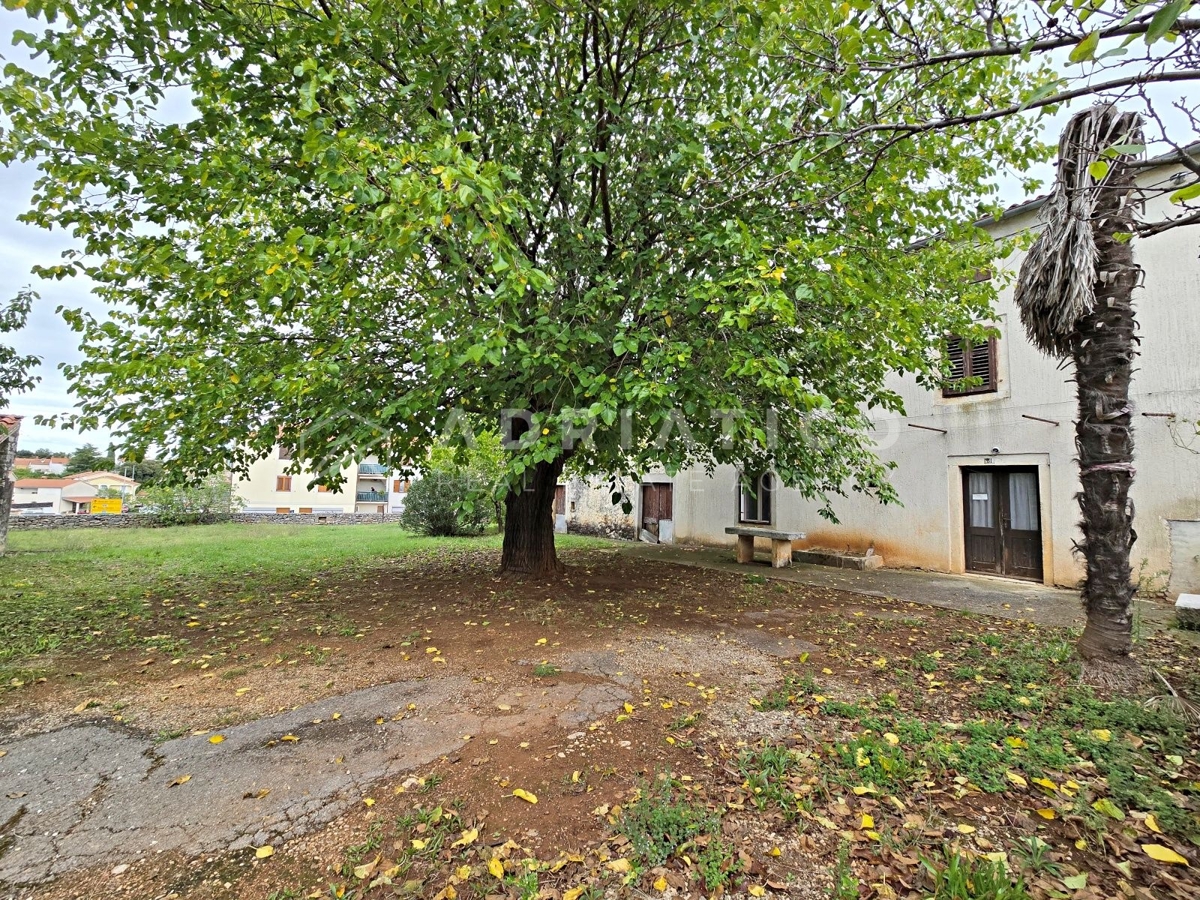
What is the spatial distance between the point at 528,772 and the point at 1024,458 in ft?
31.9

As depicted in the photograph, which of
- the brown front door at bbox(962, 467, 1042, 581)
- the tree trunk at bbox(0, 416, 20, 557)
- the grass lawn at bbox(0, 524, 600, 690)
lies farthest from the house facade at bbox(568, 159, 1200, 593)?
the tree trunk at bbox(0, 416, 20, 557)

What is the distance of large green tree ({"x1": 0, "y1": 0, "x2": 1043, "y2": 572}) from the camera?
399 centimetres

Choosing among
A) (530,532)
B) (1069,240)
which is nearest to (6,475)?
(530,532)

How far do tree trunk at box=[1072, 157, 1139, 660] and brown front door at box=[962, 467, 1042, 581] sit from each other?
5999mm

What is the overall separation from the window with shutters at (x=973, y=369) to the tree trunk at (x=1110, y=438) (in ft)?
18.3

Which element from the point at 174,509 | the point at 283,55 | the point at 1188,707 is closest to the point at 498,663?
the point at 1188,707

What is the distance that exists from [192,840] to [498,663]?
7.88 feet

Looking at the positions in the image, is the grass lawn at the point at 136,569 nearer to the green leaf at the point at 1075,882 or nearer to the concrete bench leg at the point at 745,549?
the concrete bench leg at the point at 745,549

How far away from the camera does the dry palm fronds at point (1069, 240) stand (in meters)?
3.75

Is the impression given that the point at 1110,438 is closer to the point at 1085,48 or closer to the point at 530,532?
the point at 1085,48

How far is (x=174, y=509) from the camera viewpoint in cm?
1833

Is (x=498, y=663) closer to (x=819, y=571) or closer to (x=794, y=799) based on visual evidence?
(x=794, y=799)

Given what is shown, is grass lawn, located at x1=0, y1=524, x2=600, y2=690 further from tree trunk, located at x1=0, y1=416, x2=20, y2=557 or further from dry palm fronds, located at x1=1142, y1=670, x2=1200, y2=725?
dry palm fronds, located at x1=1142, y1=670, x2=1200, y2=725

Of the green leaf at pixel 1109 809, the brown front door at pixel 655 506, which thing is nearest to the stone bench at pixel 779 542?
the brown front door at pixel 655 506
